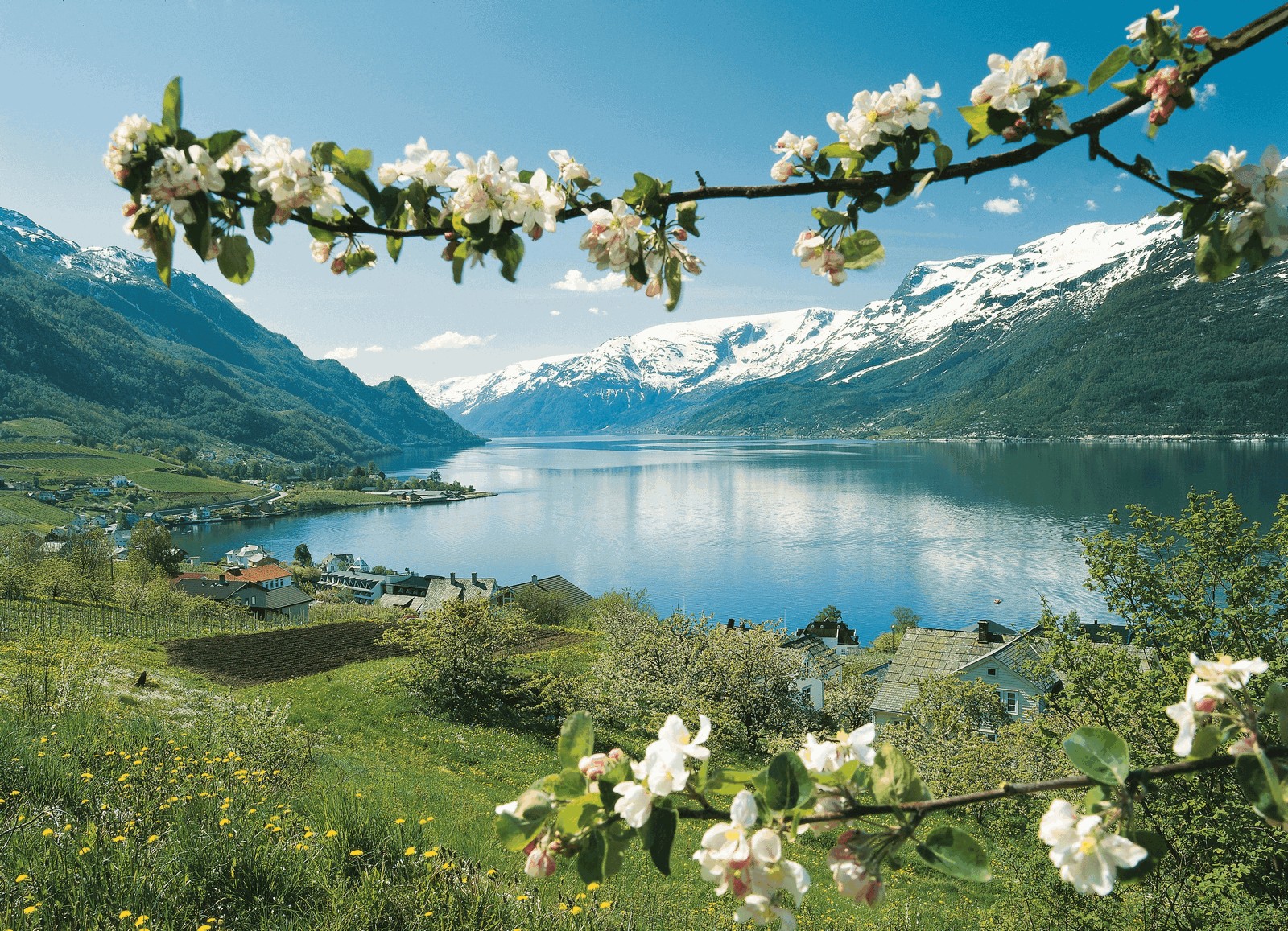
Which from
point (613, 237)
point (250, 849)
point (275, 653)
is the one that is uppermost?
point (613, 237)

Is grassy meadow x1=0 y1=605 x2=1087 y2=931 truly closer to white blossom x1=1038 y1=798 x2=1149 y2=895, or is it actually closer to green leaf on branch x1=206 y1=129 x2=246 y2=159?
white blossom x1=1038 y1=798 x2=1149 y2=895

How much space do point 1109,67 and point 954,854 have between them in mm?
1597

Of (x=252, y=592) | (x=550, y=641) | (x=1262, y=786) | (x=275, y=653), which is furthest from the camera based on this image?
(x=252, y=592)

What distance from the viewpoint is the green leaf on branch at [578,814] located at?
109 cm

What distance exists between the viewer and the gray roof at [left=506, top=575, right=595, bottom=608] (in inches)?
2090

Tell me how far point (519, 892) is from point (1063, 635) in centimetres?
1229

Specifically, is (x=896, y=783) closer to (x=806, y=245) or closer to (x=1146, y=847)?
(x=1146, y=847)

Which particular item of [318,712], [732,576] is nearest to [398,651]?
[318,712]

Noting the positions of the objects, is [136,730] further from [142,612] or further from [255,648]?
[142,612]

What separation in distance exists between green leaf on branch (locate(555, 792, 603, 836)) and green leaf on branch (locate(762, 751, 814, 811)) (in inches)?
11.4

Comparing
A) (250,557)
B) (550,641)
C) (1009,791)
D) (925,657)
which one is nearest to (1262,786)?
(1009,791)

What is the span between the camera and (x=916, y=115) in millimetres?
1512

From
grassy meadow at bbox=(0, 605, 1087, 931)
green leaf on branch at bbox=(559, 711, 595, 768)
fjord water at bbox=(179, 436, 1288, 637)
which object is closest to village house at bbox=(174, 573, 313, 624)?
fjord water at bbox=(179, 436, 1288, 637)

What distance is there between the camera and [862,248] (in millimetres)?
1646
